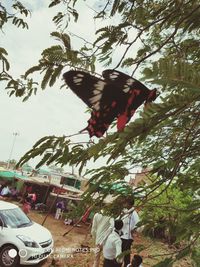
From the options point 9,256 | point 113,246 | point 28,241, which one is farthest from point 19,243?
point 113,246

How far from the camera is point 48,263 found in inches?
332

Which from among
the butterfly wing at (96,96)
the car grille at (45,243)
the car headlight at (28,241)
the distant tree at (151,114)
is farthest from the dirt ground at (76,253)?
the butterfly wing at (96,96)

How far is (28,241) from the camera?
7.82 meters

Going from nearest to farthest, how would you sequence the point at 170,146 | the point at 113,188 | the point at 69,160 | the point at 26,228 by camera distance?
the point at 69,160
the point at 113,188
the point at 170,146
the point at 26,228

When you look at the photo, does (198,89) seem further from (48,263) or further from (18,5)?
(48,263)

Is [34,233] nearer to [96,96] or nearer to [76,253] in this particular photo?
[76,253]

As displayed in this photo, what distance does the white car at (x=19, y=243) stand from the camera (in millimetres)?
7594

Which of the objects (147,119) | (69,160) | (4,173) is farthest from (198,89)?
(4,173)

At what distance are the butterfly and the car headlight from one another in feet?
23.7

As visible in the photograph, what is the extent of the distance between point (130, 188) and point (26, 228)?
6.89 metres

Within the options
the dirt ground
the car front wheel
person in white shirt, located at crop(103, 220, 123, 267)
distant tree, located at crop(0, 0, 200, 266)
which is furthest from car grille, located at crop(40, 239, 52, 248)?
distant tree, located at crop(0, 0, 200, 266)

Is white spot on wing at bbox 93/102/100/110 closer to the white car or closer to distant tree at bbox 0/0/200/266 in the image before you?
distant tree at bbox 0/0/200/266

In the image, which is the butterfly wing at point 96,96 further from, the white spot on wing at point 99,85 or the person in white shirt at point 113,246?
the person in white shirt at point 113,246

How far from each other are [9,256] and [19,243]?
37cm
